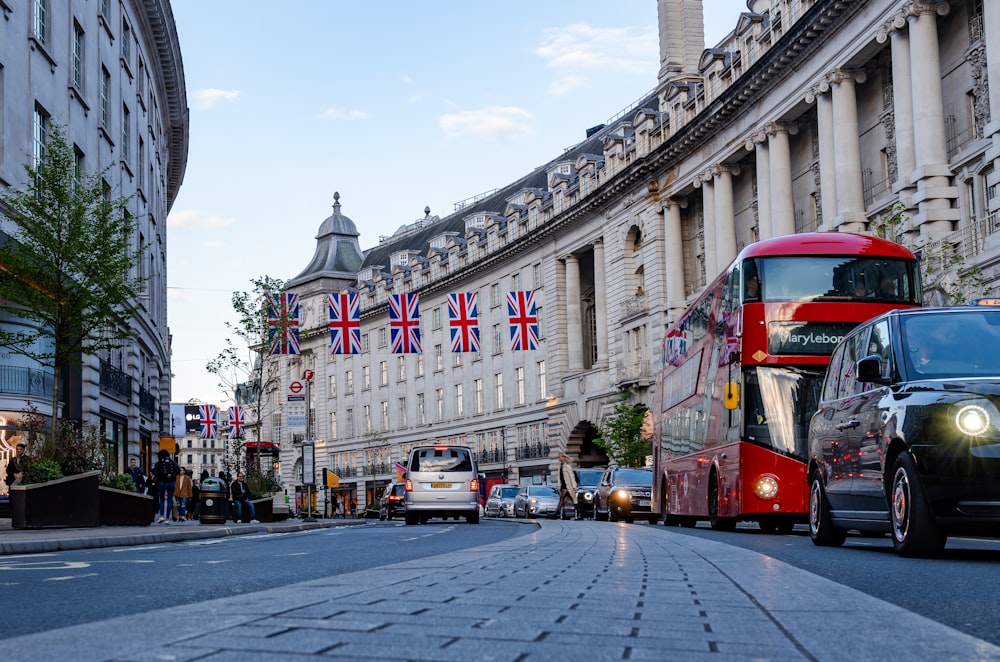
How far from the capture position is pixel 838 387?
13312mm

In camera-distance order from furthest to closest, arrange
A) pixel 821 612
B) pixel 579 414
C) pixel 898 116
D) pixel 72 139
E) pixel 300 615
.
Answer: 1. pixel 579 414
2. pixel 898 116
3. pixel 72 139
4. pixel 821 612
5. pixel 300 615

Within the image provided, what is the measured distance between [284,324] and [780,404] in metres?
25.9

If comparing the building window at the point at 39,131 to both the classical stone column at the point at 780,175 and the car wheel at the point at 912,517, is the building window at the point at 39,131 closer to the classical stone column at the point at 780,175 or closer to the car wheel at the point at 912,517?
the car wheel at the point at 912,517

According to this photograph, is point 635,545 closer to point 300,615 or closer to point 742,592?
point 742,592

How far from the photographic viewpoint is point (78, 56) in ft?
109

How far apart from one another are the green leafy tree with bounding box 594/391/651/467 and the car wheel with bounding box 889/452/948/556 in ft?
144

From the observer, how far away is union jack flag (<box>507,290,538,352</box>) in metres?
49.9

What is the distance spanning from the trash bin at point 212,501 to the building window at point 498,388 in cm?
4800

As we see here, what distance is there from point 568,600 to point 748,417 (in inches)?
534

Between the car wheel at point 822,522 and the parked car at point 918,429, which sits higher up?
the parked car at point 918,429

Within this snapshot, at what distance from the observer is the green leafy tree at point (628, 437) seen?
55469 mm

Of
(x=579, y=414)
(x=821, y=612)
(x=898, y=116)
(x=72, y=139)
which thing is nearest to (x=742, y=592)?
(x=821, y=612)

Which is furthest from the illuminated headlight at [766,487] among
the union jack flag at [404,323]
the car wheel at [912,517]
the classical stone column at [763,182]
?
the classical stone column at [763,182]

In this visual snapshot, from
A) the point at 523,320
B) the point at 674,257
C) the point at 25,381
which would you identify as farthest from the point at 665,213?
the point at 25,381
